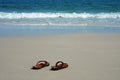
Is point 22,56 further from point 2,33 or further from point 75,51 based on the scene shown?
point 2,33

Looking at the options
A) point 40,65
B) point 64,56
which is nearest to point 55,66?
point 40,65

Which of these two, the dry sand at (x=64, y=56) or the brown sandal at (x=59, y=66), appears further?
the brown sandal at (x=59, y=66)

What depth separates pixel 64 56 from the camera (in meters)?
6.43

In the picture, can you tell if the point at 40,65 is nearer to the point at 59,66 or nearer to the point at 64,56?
the point at 59,66

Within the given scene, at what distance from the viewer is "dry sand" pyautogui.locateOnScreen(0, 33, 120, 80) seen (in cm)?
511

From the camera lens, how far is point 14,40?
8.34 metres

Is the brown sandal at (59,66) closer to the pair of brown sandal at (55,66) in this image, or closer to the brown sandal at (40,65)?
the pair of brown sandal at (55,66)

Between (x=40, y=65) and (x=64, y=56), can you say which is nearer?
(x=40, y=65)

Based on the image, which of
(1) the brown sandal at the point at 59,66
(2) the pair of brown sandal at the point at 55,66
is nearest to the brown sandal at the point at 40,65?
(2) the pair of brown sandal at the point at 55,66

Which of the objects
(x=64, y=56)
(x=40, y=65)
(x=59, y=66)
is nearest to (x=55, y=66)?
(x=59, y=66)

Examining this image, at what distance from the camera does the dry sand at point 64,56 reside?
5.11m

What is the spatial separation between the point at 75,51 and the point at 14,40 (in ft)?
7.21

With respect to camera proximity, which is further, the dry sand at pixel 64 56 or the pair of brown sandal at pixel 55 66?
the pair of brown sandal at pixel 55 66

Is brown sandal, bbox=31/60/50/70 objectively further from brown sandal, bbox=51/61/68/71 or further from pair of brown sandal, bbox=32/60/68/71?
brown sandal, bbox=51/61/68/71
